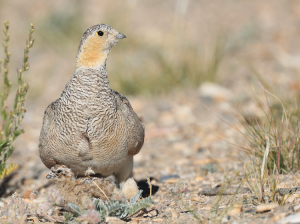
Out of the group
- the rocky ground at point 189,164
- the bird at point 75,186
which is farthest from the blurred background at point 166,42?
the bird at point 75,186

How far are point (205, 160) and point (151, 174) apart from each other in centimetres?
78

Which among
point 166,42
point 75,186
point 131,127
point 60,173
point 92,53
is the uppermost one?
point 166,42

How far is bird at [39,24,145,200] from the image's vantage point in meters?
3.64

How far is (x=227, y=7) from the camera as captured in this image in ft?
42.1

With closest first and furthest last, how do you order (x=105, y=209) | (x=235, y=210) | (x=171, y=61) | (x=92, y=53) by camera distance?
(x=235, y=210), (x=105, y=209), (x=92, y=53), (x=171, y=61)

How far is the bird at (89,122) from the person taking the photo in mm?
3645

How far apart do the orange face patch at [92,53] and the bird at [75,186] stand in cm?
98

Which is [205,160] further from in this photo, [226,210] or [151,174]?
[226,210]

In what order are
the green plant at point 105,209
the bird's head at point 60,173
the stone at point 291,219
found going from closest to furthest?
the stone at point 291,219
the green plant at point 105,209
the bird's head at point 60,173

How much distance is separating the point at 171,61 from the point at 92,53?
4.86m

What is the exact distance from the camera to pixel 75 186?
3666mm

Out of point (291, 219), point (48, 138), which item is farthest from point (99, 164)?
point (291, 219)

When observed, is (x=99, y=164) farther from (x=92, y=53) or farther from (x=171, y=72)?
(x=171, y=72)

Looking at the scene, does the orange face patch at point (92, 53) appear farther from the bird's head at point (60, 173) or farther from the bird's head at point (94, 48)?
the bird's head at point (60, 173)
